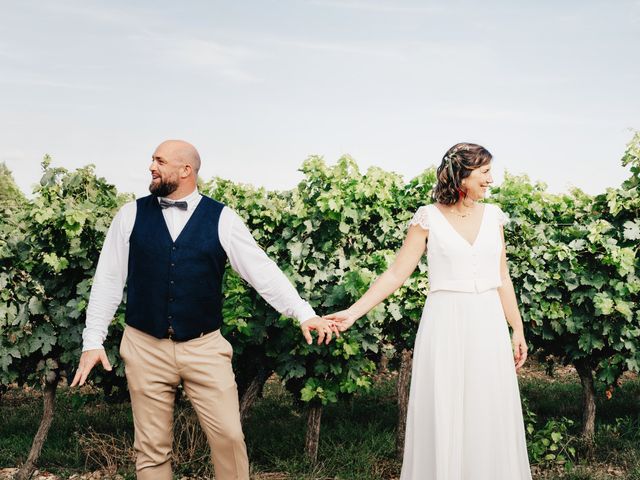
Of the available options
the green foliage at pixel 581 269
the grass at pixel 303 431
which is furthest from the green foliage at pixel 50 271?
the green foliage at pixel 581 269

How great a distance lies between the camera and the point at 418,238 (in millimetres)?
3855

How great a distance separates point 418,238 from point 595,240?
2.95 meters

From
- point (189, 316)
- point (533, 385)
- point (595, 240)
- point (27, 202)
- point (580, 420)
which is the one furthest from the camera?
point (533, 385)

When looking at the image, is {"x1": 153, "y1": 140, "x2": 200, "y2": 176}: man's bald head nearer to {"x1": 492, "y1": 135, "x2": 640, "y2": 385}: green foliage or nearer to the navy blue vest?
the navy blue vest

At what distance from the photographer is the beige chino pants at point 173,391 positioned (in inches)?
142

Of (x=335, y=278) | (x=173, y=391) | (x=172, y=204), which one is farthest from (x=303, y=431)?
(x=172, y=204)

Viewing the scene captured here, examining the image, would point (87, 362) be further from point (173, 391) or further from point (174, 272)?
point (174, 272)

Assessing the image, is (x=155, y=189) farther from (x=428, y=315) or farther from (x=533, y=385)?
(x=533, y=385)

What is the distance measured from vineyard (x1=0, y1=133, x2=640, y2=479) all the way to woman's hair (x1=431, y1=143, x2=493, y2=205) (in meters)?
1.40

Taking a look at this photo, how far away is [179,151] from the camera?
3.59m

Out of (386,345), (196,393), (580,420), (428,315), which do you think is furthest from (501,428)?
(580,420)

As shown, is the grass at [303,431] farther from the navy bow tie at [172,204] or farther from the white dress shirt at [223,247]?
the navy bow tie at [172,204]

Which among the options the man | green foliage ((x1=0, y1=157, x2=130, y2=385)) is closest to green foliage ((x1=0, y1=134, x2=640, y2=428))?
green foliage ((x1=0, y1=157, x2=130, y2=385))

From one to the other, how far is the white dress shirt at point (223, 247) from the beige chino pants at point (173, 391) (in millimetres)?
209
